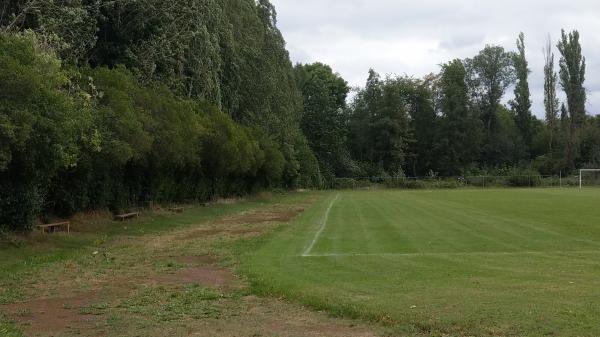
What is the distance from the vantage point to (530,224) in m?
25.5

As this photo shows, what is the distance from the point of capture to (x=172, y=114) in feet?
107

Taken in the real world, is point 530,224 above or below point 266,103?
below

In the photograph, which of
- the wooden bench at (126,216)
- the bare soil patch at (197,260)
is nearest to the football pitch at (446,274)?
the bare soil patch at (197,260)

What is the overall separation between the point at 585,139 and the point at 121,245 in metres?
99.5

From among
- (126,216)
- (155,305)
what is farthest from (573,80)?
(155,305)

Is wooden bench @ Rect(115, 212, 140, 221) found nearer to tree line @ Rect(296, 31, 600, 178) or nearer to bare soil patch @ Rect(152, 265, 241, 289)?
bare soil patch @ Rect(152, 265, 241, 289)

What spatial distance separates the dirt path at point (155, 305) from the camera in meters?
8.64

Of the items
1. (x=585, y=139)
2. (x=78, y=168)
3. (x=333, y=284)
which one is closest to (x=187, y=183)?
(x=78, y=168)

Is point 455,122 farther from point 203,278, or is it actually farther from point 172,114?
point 203,278

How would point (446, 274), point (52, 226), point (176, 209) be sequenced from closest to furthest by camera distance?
point (446, 274) → point (52, 226) → point (176, 209)

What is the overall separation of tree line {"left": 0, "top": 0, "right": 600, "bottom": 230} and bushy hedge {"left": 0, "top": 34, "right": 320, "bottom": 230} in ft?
0.21

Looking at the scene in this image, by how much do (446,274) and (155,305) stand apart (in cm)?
598

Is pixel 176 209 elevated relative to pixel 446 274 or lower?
elevated

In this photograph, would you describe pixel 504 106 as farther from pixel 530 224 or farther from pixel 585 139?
pixel 530 224
